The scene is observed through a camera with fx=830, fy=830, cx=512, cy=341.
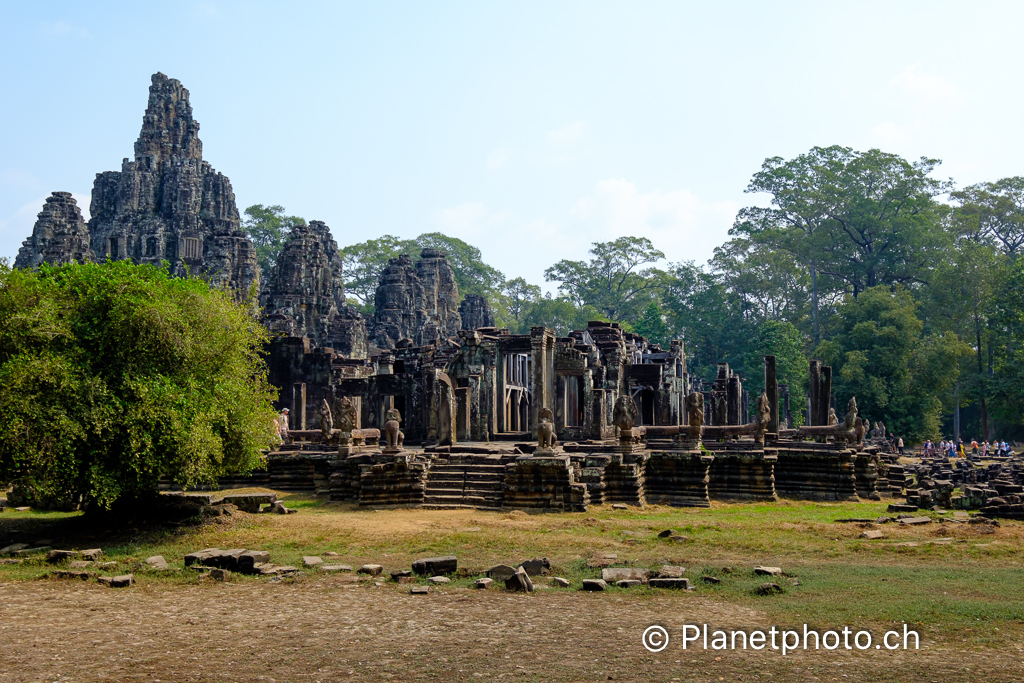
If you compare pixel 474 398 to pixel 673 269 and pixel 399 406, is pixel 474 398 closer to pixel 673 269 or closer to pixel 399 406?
pixel 399 406

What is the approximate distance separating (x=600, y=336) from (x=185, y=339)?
25884 millimetres

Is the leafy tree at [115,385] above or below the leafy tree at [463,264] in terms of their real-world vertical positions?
below

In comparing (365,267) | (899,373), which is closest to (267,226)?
(365,267)

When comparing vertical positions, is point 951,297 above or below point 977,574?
above

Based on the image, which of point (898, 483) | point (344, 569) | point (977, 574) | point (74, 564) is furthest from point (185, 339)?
point (898, 483)

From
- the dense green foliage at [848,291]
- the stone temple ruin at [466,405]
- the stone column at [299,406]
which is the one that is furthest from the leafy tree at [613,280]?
the stone column at [299,406]

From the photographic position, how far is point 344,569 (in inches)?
478

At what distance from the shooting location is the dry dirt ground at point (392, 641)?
752 centimetres

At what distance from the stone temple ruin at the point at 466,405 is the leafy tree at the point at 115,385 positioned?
7.86 feet

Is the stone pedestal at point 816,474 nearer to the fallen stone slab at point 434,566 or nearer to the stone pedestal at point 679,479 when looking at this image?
the stone pedestal at point 679,479

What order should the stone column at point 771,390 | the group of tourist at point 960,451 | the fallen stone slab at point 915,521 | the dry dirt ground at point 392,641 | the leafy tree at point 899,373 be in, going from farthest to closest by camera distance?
the leafy tree at point 899,373, the group of tourist at point 960,451, the stone column at point 771,390, the fallen stone slab at point 915,521, the dry dirt ground at point 392,641

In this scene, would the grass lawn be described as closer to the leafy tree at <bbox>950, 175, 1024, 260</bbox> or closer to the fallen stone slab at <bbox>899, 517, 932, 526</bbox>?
the fallen stone slab at <bbox>899, 517, 932, 526</bbox>

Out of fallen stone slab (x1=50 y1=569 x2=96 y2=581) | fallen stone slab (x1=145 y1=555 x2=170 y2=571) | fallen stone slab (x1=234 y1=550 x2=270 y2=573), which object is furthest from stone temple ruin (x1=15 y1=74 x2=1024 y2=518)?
fallen stone slab (x1=50 y1=569 x2=96 y2=581)

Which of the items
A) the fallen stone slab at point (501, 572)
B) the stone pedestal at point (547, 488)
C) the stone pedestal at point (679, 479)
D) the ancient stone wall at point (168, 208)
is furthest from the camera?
the ancient stone wall at point (168, 208)
